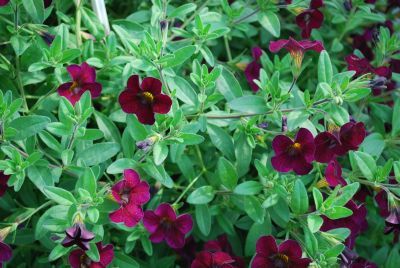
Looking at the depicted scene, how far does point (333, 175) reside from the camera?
1600 mm

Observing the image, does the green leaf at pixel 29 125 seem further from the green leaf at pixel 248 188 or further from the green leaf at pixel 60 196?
the green leaf at pixel 248 188

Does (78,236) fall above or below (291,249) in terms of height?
above

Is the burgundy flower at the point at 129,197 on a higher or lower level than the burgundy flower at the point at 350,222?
higher

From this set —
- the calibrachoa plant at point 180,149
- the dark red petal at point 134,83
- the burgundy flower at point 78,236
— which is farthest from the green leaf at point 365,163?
the burgundy flower at point 78,236

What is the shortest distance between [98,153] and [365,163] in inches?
30.1

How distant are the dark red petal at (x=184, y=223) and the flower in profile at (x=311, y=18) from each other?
2.59ft

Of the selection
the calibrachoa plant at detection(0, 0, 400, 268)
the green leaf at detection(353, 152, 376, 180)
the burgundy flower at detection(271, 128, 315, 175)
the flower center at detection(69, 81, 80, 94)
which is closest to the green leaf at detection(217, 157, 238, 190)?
the calibrachoa plant at detection(0, 0, 400, 268)

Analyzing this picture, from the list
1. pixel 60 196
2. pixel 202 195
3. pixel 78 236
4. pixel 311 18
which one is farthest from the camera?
pixel 311 18

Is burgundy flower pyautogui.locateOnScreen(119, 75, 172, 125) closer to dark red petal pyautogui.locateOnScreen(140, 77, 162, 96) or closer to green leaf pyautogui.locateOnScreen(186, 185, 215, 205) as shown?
dark red petal pyautogui.locateOnScreen(140, 77, 162, 96)

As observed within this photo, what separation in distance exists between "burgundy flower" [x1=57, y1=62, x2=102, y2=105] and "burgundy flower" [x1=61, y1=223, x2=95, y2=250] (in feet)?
1.51

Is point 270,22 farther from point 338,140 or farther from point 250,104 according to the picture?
point 338,140

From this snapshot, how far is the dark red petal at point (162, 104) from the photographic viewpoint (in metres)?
1.54

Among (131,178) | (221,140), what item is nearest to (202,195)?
(221,140)

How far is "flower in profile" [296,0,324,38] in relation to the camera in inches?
75.8
